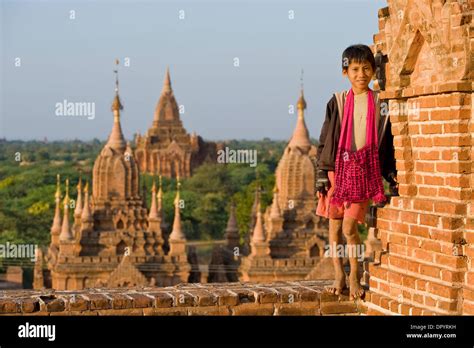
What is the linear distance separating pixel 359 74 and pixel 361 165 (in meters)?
0.61

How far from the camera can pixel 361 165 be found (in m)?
8.11

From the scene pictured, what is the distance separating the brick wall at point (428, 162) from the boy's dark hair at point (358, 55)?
0.43 ft

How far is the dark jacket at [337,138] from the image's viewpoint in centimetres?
816

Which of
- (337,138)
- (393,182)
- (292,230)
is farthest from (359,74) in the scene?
(292,230)

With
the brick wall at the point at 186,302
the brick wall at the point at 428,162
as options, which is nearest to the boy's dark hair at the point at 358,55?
the brick wall at the point at 428,162

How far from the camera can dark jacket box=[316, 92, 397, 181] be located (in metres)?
8.16

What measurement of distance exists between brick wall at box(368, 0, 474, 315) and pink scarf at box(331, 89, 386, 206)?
154 mm

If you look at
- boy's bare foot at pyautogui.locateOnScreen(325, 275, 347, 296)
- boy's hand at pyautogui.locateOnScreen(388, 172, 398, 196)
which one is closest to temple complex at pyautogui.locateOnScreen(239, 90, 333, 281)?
boy's bare foot at pyautogui.locateOnScreen(325, 275, 347, 296)

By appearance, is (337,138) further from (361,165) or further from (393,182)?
(393,182)

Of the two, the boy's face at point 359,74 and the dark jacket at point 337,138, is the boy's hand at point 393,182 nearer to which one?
the dark jacket at point 337,138
